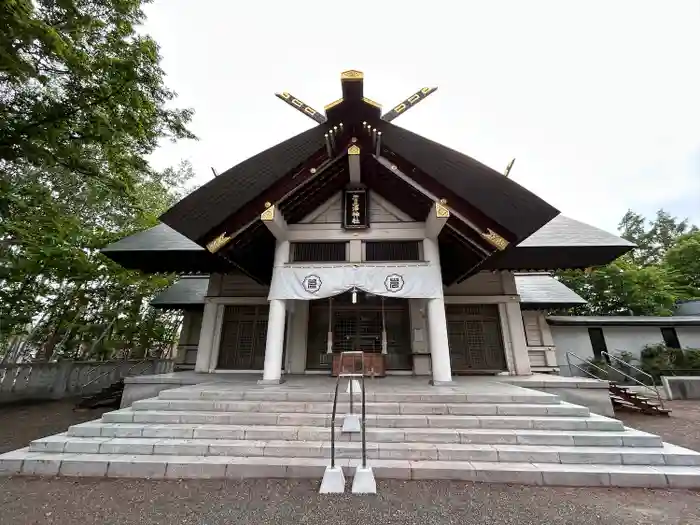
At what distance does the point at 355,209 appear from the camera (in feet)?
22.6

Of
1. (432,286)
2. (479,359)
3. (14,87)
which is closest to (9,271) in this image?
(14,87)

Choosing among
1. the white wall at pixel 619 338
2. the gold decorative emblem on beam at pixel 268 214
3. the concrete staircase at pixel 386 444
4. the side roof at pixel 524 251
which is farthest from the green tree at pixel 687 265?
the gold decorative emblem on beam at pixel 268 214

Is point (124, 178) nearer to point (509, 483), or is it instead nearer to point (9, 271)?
point (9, 271)

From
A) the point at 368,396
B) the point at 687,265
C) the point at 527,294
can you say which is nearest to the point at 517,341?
the point at 527,294

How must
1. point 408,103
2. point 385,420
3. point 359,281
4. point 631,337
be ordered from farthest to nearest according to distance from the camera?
point 631,337
point 408,103
point 359,281
point 385,420

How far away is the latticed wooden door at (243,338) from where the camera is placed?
8.85 m

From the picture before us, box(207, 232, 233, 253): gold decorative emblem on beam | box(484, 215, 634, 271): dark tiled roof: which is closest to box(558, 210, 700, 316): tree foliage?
box(484, 215, 634, 271): dark tiled roof

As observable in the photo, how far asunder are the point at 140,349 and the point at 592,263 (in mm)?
18713

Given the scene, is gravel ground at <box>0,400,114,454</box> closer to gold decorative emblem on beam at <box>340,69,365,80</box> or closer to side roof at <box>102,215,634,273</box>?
side roof at <box>102,215,634,273</box>

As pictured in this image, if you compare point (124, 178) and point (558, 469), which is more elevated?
point (124, 178)

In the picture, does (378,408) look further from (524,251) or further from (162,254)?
(162,254)

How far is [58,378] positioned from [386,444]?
1148 cm

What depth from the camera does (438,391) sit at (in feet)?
15.9

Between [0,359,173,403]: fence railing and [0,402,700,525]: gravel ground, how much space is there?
7920 mm
